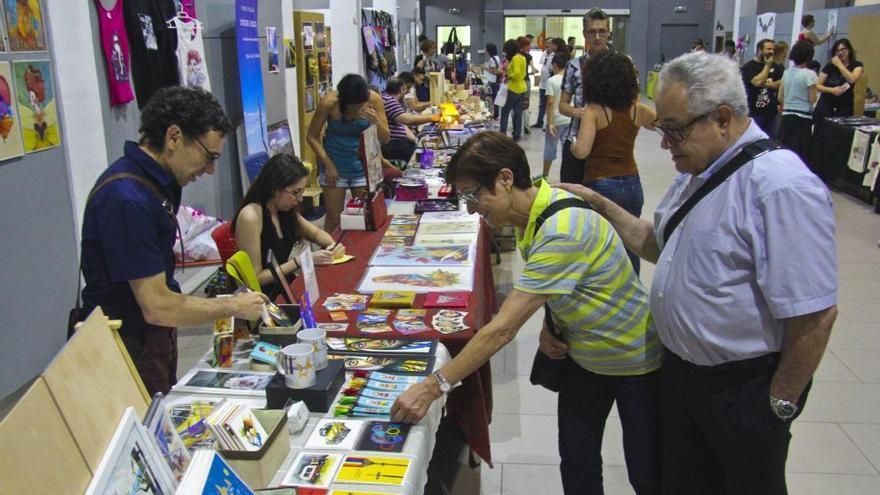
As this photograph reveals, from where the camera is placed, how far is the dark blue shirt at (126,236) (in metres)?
1.81

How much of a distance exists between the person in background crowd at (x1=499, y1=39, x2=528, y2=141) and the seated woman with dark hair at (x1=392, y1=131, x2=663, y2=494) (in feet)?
27.1

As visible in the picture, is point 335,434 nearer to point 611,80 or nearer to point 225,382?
point 225,382

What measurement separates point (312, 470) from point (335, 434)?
150mm

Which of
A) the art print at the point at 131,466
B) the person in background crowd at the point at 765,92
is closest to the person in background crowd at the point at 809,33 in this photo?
the person in background crowd at the point at 765,92

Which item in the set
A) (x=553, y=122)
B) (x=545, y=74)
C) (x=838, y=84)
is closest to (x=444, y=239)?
(x=553, y=122)

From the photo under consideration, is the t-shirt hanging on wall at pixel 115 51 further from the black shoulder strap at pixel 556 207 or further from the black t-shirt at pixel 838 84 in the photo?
the black t-shirt at pixel 838 84

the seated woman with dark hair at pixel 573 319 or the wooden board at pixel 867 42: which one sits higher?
the wooden board at pixel 867 42

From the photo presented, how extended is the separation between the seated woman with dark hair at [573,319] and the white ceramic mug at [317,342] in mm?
269

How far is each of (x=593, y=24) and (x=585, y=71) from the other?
84 centimetres

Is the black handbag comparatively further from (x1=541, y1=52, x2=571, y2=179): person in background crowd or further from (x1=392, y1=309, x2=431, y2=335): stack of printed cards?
(x1=541, y1=52, x2=571, y2=179): person in background crowd

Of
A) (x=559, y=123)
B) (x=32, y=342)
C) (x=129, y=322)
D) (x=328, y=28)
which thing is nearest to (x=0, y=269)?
(x=32, y=342)

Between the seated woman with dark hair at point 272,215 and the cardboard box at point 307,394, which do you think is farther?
the seated woman with dark hair at point 272,215

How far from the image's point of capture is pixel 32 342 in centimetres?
348

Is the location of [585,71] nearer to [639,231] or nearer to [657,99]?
[639,231]
